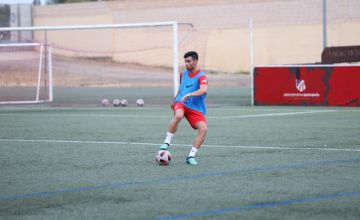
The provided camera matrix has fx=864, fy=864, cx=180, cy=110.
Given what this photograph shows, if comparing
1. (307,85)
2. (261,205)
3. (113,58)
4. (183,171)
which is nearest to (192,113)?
(183,171)

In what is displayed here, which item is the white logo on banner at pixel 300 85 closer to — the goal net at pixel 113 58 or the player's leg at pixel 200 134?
the player's leg at pixel 200 134

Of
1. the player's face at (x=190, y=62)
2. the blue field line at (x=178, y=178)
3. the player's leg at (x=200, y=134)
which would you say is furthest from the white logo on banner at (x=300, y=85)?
the player's face at (x=190, y=62)

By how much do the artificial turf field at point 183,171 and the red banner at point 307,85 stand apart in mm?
4292

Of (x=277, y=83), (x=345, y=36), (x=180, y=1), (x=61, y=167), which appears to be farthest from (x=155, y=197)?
(x=180, y=1)

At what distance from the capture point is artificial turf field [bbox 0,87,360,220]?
8.01 metres

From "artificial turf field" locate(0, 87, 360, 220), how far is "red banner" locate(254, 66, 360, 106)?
4.29 m

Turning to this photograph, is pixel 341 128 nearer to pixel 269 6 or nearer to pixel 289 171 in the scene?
pixel 289 171

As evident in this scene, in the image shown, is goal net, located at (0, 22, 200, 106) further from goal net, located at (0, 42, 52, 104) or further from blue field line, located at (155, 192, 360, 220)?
blue field line, located at (155, 192, 360, 220)

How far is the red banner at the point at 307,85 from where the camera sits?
23344mm

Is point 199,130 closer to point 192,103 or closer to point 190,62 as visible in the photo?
point 192,103

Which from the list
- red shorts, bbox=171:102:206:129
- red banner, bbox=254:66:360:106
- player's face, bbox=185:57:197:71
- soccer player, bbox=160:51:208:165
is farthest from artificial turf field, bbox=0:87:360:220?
red banner, bbox=254:66:360:106

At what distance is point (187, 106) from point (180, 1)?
44.2 meters

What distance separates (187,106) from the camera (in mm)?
11758

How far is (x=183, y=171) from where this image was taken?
10.8 m
